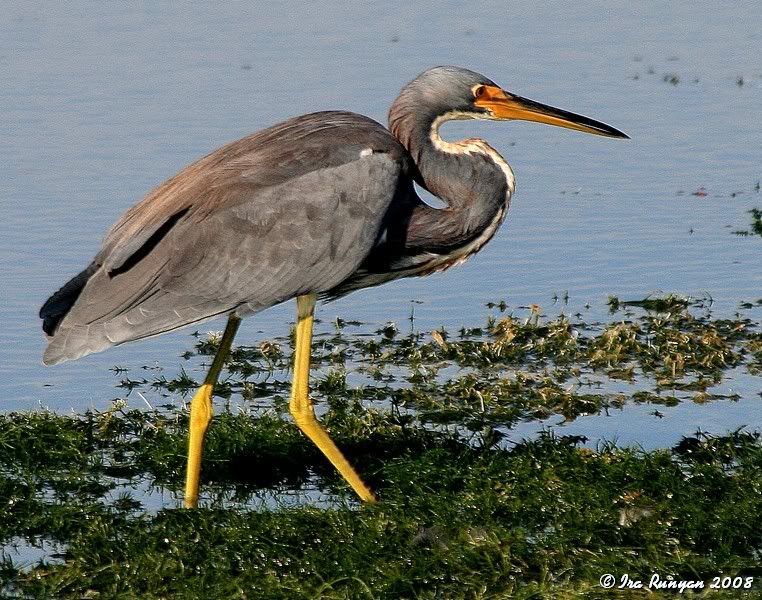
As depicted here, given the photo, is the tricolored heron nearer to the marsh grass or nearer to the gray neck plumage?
the gray neck plumage

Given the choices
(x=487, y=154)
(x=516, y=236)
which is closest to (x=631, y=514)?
(x=487, y=154)

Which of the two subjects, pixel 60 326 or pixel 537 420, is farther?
pixel 537 420

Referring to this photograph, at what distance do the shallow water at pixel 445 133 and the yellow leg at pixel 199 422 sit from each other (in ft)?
4.83

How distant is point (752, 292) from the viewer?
9773 mm

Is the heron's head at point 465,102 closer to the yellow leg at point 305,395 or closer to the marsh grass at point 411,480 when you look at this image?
the yellow leg at point 305,395

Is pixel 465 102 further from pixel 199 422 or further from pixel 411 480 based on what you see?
pixel 199 422

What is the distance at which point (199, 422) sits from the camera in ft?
23.0

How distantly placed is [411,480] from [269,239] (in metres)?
1.21

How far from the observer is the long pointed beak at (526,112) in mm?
7477

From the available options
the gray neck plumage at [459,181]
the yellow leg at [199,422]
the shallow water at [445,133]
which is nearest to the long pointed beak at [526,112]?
the gray neck plumage at [459,181]

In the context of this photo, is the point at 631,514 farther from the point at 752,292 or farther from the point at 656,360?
the point at 752,292

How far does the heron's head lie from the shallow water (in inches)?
59.3

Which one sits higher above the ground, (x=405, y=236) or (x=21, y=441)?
(x=405, y=236)

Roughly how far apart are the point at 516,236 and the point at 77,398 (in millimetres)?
3699
